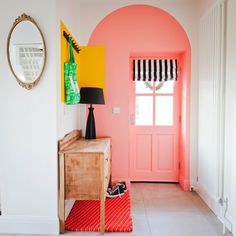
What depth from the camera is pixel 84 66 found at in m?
3.17

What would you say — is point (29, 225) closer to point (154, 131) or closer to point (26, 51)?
point (26, 51)

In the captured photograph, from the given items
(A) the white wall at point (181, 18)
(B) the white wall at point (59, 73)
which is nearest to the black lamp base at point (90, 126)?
(B) the white wall at point (59, 73)

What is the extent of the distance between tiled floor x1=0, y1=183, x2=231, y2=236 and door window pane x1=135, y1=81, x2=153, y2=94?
1525mm

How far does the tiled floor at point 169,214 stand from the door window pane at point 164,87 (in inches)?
59.9

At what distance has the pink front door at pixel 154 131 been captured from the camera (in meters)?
3.59

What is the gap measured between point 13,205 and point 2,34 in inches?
65.7

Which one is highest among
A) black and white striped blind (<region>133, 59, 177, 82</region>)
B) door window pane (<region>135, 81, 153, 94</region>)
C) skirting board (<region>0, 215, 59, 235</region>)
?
black and white striped blind (<region>133, 59, 177, 82</region>)

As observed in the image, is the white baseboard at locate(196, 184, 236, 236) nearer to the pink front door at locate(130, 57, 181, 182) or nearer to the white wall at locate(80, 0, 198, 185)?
the white wall at locate(80, 0, 198, 185)

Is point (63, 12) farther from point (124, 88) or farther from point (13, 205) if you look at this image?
point (13, 205)

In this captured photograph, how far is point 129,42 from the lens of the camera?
10.8 feet

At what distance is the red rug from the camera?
2.24 metres

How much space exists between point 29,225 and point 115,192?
46.9 inches

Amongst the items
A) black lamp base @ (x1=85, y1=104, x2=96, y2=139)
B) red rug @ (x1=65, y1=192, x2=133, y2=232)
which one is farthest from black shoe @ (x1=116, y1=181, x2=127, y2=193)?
black lamp base @ (x1=85, y1=104, x2=96, y2=139)

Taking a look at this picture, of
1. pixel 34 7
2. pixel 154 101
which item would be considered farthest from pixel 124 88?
pixel 34 7
